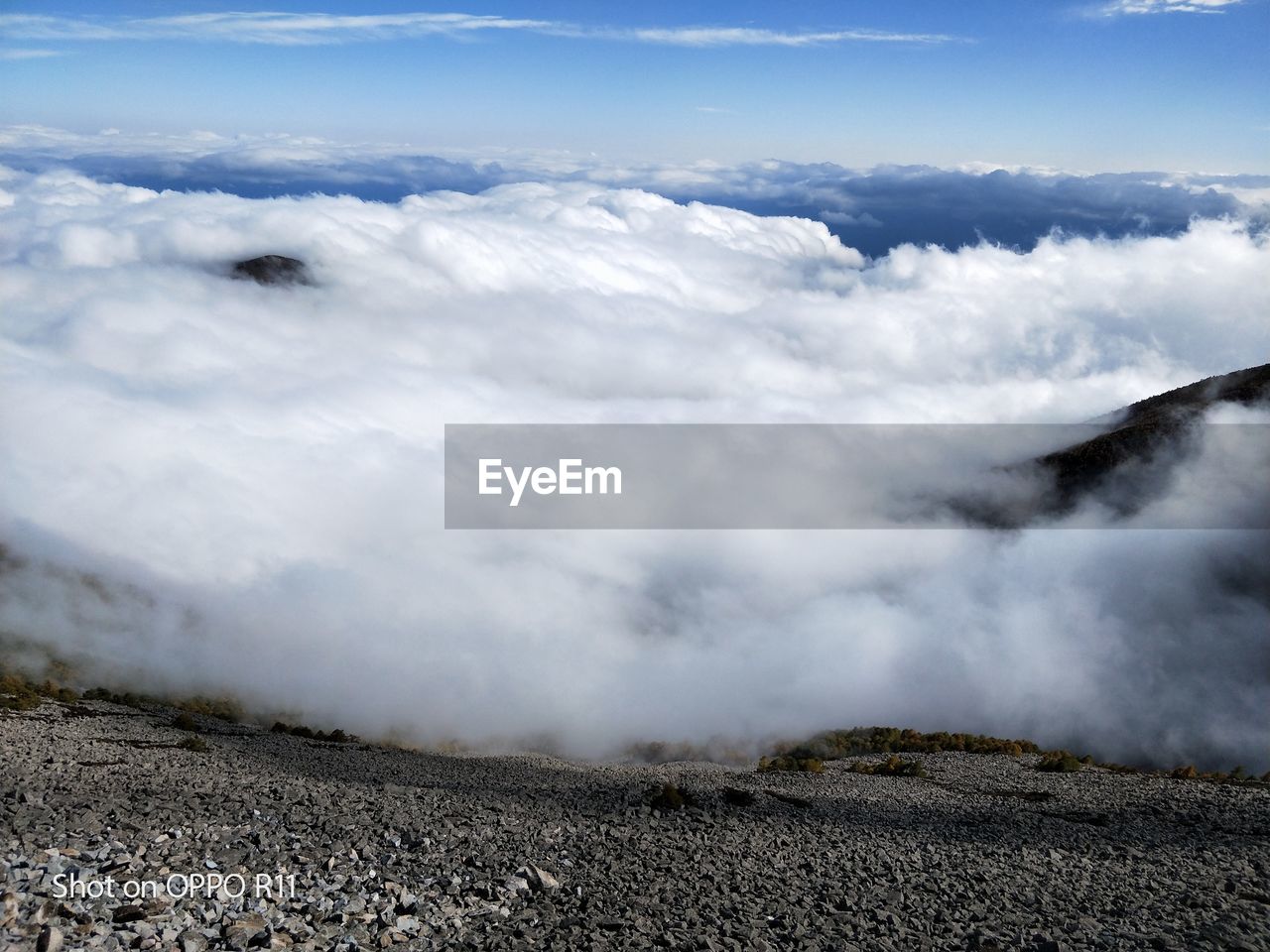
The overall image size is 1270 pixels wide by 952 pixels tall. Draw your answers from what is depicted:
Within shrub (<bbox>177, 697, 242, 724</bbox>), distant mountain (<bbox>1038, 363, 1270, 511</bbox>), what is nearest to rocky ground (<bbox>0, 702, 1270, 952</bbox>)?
shrub (<bbox>177, 697, 242, 724</bbox>)

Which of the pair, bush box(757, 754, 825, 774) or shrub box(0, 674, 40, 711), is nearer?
shrub box(0, 674, 40, 711)

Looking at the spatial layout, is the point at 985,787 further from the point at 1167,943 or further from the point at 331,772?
the point at 331,772

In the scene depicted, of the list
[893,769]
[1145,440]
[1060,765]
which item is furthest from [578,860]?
[1145,440]

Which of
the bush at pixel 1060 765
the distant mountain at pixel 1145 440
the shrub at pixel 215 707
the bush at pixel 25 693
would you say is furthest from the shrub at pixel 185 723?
the distant mountain at pixel 1145 440

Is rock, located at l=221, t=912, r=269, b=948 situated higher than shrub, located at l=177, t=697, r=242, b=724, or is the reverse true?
rock, located at l=221, t=912, r=269, b=948

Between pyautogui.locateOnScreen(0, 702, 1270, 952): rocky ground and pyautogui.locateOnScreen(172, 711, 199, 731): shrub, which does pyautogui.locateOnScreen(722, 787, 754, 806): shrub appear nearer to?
pyautogui.locateOnScreen(0, 702, 1270, 952): rocky ground

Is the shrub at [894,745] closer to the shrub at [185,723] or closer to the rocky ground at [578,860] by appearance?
the rocky ground at [578,860]
